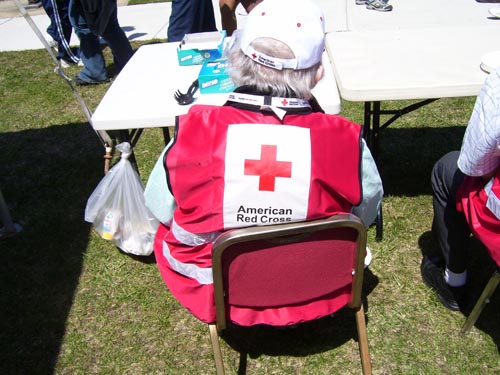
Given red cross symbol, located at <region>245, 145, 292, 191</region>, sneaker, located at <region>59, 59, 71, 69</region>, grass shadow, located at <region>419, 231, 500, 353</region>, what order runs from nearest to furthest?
red cross symbol, located at <region>245, 145, 292, 191</region> → grass shadow, located at <region>419, 231, 500, 353</region> → sneaker, located at <region>59, 59, 71, 69</region>

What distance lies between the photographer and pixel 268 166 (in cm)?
132

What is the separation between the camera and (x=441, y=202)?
1.97m

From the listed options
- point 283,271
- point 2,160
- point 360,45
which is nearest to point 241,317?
point 283,271

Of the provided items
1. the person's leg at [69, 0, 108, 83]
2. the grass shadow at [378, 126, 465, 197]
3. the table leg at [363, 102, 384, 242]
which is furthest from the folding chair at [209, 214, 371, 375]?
the person's leg at [69, 0, 108, 83]

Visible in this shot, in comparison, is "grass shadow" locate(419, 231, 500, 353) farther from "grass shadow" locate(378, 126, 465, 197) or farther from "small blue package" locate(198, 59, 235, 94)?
"small blue package" locate(198, 59, 235, 94)

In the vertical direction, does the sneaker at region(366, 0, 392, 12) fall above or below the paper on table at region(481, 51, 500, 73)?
below

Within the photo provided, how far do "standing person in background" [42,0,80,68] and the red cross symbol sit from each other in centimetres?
380

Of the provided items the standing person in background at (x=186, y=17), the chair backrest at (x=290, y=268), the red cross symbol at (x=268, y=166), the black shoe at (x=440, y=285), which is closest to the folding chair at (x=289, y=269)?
the chair backrest at (x=290, y=268)

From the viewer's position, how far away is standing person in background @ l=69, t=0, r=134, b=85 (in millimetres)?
3875

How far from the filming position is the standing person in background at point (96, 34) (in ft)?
12.7

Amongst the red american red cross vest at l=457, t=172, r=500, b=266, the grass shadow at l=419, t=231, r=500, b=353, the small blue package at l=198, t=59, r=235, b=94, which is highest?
the small blue package at l=198, t=59, r=235, b=94

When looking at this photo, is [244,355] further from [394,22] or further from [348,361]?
[394,22]

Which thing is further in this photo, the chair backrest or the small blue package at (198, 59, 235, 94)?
the small blue package at (198, 59, 235, 94)

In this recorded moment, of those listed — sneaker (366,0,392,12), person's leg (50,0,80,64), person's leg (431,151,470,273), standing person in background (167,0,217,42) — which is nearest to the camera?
person's leg (431,151,470,273)
